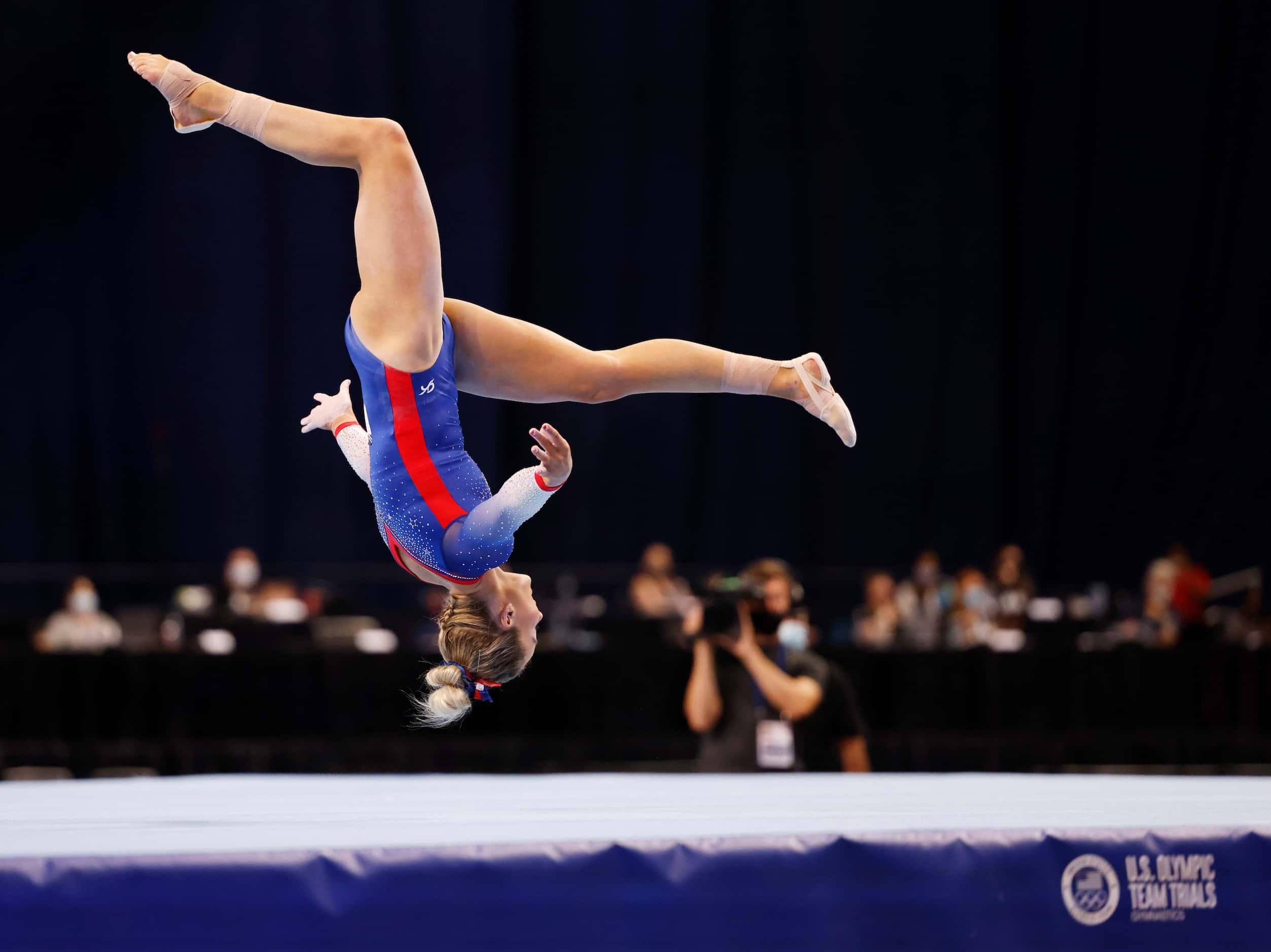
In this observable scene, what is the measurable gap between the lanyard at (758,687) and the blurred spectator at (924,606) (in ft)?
14.7

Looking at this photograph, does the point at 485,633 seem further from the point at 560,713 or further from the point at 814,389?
the point at 560,713

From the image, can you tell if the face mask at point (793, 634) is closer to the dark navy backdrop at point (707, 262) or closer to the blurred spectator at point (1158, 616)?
the blurred spectator at point (1158, 616)

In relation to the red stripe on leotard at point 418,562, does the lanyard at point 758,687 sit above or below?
below

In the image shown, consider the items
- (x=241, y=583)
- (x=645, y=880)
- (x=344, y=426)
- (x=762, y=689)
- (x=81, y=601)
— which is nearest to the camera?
(x=645, y=880)

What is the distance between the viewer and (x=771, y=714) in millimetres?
4504

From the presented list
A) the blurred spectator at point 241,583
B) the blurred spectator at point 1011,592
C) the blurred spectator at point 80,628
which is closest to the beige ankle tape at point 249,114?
the blurred spectator at point 80,628

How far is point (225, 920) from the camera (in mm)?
2121

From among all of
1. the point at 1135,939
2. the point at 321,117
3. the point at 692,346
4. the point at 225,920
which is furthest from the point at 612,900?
the point at 321,117

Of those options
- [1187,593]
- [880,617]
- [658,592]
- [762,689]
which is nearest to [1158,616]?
[1187,593]

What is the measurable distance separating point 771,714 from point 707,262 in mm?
8462

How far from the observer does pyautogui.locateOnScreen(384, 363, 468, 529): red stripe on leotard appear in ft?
10.2

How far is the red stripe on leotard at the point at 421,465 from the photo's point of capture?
3.12 m

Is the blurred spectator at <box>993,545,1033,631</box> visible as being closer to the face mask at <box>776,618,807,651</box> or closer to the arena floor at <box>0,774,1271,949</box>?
the face mask at <box>776,618,807,651</box>

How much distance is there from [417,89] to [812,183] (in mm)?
3606
